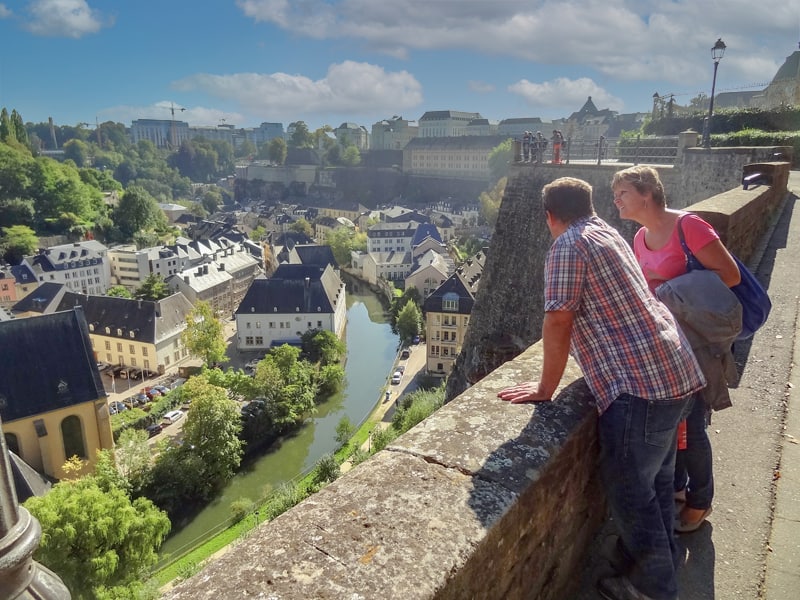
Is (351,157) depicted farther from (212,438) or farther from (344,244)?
(212,438)

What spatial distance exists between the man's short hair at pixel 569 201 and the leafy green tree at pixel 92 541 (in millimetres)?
15071

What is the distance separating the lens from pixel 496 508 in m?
1.78

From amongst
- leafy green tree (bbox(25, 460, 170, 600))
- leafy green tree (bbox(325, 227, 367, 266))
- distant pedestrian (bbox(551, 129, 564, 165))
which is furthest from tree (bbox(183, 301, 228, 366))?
leafy green tree (bbox(325, 227, 367, 266))

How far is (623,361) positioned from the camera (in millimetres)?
2129

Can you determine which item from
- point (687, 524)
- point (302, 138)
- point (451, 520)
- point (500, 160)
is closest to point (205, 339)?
point (687, 524)

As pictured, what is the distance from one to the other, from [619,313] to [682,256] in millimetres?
770

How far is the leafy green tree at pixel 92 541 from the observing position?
13.8 metres

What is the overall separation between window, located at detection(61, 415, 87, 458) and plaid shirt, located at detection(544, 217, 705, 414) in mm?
25040

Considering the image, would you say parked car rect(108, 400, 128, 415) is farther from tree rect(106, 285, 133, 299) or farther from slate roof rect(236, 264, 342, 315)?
tree rect(106, 285, 133, 299)

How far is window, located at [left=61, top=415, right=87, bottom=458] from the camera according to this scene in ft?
74.7

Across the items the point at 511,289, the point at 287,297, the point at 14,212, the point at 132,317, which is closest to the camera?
the point at 511,289

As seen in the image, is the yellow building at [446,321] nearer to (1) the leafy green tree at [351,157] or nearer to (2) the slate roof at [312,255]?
(2) the slate roof at [312,255]

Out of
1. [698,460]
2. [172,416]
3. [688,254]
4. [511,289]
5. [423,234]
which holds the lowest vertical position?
[172,416]

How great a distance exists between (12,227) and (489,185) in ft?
204
